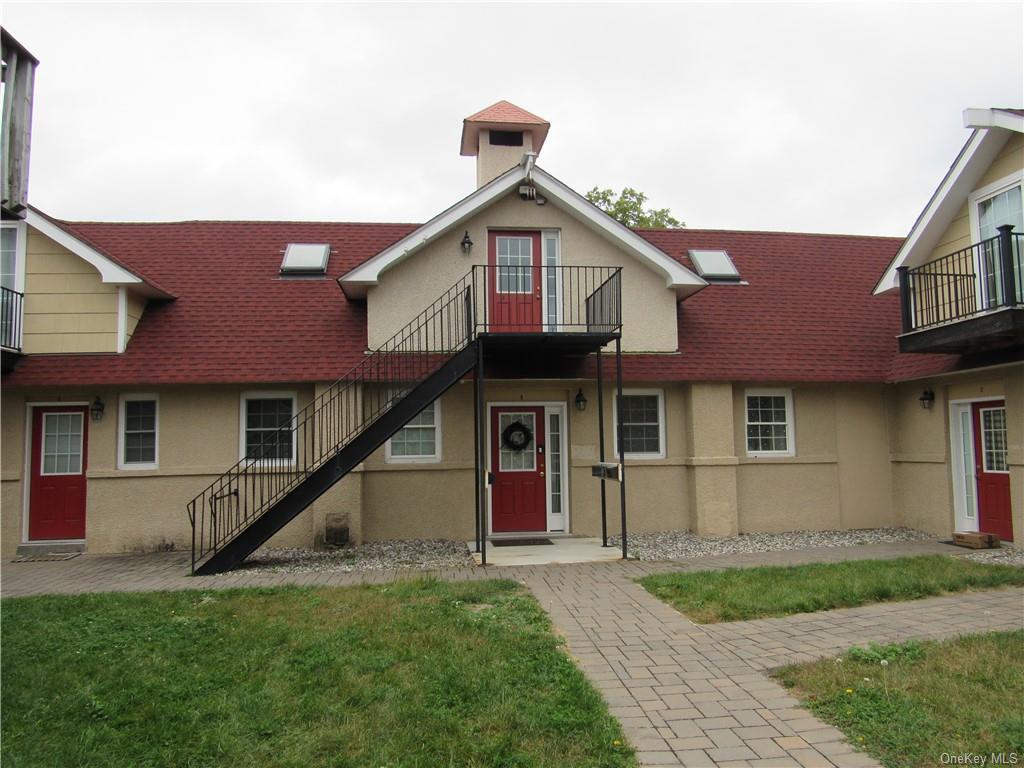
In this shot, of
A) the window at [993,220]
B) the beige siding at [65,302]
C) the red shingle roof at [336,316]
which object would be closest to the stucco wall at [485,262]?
the red shingle roof at [336,316]

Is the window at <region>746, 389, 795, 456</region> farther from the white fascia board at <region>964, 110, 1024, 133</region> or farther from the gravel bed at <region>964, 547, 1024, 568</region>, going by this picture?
the white fascia board at <region>964, 110, 1024, 133</region>

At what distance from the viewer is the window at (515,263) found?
12562 millimetres

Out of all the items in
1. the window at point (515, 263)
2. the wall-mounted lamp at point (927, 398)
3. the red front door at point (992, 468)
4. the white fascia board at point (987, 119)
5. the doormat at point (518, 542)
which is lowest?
the doormat at point (518, 542)

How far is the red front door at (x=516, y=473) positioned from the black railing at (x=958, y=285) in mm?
6468

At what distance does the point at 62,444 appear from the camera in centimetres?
1205

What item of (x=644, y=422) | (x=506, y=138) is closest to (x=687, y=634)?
(x=644, y=422)

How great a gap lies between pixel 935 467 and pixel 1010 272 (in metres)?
4.27

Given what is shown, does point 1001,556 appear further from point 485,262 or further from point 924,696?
point 485,262

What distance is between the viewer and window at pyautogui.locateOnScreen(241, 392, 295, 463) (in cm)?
1220

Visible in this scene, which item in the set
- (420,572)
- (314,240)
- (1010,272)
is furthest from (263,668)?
(314,240)

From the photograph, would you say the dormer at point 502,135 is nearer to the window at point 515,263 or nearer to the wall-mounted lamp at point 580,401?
the window at point 515,263

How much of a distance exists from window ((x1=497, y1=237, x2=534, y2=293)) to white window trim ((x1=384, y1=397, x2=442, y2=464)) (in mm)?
2387

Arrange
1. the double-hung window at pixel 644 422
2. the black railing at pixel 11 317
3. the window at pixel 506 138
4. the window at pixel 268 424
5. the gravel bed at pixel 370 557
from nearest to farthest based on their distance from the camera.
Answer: the gravel bed at pixel 370 557, the black railing at pixel 11 317, the window at pixel 268 424, the double-hung window at pixel 644 422, the window at pixel 506 138

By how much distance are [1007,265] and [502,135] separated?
9.35 m
